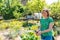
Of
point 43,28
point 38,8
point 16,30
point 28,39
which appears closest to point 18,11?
point 38,8

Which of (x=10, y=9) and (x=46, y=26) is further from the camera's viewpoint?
(x=10, y=9)

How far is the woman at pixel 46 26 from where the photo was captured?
4.53 metres

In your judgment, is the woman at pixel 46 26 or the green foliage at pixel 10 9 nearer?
the woman at pixel 46 26

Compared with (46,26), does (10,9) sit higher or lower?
lower

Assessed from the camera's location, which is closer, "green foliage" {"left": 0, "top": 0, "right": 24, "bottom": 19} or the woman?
the woman

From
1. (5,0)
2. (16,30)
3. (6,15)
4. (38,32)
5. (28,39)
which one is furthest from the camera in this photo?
(5,0)

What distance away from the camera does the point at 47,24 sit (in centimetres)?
463

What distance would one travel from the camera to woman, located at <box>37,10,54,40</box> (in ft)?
14.9

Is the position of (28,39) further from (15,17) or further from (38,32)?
(15,17)

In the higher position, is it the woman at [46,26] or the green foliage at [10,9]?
the woman at [46,26]

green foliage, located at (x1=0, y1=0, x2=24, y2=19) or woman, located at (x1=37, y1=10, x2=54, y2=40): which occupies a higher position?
woman, located at (x1=37, y1=10, x2=54, y2=40)

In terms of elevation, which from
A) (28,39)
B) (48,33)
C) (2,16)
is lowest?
(2,16)

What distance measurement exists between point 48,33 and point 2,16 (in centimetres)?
1409

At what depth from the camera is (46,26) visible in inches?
183
